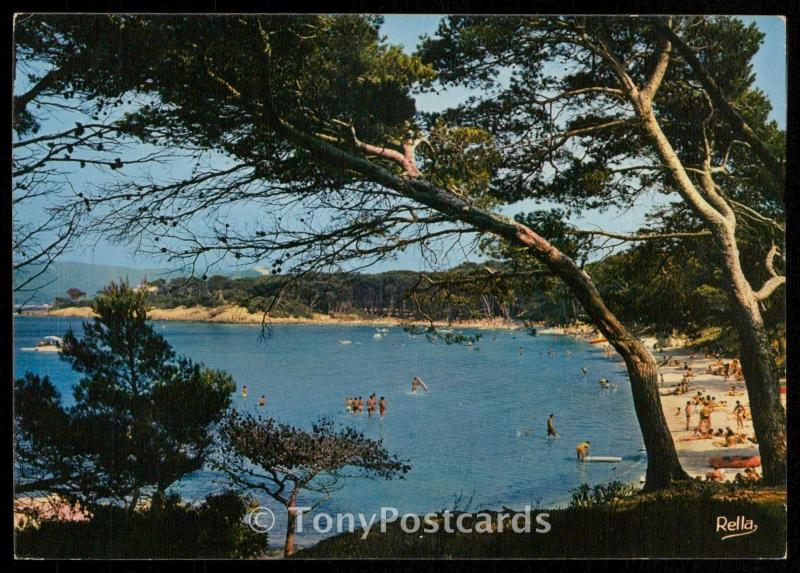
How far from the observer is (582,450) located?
4.43 m

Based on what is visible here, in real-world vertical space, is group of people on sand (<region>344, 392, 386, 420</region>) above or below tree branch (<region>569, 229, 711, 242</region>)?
below

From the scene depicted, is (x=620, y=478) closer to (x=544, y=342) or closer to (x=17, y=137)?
(x=544, y=342)

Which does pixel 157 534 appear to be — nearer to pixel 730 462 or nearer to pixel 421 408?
pixel 421 408

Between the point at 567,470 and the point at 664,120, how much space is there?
214cm

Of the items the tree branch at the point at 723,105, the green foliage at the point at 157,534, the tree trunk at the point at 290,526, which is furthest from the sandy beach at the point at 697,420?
the green foliage at the point at 157,534

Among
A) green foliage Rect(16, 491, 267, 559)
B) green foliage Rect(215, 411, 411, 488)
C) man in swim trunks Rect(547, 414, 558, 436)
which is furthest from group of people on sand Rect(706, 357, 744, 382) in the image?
green foliage Rect(16, 491, 267, 559)

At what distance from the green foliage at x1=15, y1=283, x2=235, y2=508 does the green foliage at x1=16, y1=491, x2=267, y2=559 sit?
13cm

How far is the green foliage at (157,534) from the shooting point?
14.5ft

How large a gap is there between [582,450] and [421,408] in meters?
0.94

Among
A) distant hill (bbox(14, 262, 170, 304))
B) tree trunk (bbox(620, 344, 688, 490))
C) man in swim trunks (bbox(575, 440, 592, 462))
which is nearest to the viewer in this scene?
distant hill (bbox(14, 262, 170, 304))

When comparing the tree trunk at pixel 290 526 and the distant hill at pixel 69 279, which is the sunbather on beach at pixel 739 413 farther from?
the distant hill at pixel 69 279

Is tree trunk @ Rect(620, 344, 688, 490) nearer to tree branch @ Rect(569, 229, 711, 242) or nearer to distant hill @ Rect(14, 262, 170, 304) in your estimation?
tree branch @ Rect(569, 229, 711, 242)

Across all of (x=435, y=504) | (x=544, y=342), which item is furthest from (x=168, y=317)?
(x=544, y=342)

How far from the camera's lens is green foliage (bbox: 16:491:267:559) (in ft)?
14.5
